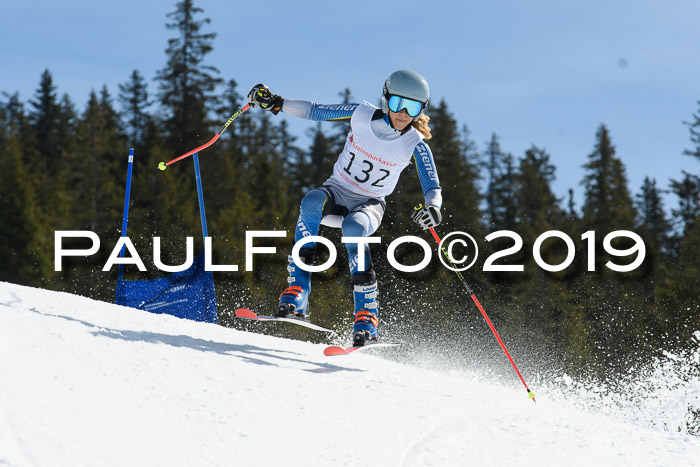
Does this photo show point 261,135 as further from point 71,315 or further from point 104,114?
point 71,315

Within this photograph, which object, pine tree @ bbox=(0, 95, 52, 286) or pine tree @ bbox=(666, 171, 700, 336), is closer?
pine tree @ bbox=(666, 171, 700, 336)

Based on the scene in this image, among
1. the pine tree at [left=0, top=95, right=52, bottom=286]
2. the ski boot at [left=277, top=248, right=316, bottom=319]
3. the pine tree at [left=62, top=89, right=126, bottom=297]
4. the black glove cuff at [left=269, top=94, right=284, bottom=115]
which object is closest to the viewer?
the ski boot at [left=277, top=248, right=316, bottom=319]

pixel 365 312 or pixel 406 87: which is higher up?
pixel 406 87

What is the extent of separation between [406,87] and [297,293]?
182cm

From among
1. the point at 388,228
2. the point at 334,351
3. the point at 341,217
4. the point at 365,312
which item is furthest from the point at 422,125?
the point at 388,228

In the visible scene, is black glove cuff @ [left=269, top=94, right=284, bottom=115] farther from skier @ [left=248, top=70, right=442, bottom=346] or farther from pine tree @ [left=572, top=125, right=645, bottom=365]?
pine tree @ [left=572, top=125, right=645, bottom=365]

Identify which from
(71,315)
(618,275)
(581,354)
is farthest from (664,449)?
(618,275)

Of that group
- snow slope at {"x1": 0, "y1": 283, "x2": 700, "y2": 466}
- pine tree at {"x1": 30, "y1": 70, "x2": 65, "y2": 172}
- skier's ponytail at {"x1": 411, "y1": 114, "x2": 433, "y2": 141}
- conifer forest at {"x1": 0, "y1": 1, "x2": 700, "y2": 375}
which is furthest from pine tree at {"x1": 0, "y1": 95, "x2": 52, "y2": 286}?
snow slope at {"x1": 0, "y1": 283, "x2": 700, "y2": 466}

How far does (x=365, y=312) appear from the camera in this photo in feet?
18.0

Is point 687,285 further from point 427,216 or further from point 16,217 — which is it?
point 16,217

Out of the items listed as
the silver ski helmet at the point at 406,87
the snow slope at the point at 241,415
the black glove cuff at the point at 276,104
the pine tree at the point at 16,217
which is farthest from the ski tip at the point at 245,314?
the pine tree at the point at 16,217

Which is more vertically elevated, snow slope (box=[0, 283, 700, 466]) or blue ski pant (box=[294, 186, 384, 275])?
blue ski pant (box=[294, 186, 384, 275])

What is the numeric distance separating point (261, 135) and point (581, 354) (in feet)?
78.9

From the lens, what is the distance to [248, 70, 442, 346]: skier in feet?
17.5
